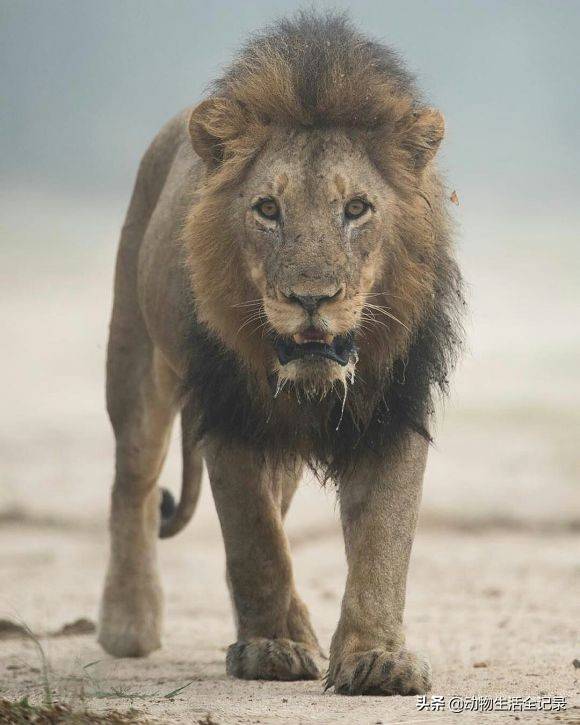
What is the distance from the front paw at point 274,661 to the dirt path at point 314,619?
0.10 m

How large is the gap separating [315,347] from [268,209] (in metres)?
0.51

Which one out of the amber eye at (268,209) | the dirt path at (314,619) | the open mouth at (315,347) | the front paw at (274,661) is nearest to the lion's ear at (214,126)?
the amber eye at (268,209)

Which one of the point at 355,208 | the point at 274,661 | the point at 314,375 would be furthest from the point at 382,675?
the point at 355,208

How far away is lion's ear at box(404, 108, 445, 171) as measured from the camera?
202 inches

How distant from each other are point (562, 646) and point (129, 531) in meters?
2.12

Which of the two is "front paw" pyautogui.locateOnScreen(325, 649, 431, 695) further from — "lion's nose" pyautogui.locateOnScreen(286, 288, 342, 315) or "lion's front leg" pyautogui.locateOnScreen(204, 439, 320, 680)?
"lion's nose" pyautogui.locateOnScreen(286, 288, 342, 315)

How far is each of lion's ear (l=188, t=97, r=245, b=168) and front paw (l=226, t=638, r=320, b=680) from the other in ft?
5.51

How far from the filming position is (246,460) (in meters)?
5.39

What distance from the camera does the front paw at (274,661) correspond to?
5246 millimetres

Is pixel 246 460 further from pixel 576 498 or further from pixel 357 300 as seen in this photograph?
pixel 576 498

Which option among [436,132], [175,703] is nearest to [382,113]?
[436,132]

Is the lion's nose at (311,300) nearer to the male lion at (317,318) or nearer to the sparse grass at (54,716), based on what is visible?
the male lion at (317,318)

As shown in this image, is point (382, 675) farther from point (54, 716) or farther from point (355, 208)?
point (355, 208)

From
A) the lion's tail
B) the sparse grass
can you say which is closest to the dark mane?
the sparse grass
